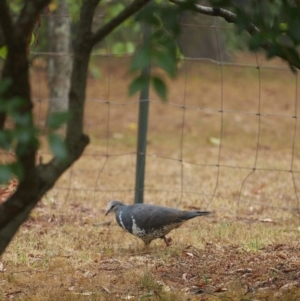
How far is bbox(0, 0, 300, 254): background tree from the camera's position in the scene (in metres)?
2.65

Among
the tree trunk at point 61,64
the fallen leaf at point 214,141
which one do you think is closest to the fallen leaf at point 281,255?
the tree trunk at point 61,64

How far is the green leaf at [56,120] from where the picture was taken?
261 cm

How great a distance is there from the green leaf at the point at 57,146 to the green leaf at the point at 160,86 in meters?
0.36

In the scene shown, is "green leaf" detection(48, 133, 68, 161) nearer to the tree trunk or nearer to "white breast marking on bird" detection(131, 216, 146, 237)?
"white breast marking on bird" detection(131, 216, 146, 237)

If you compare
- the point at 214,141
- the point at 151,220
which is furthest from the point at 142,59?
the point at 214,141

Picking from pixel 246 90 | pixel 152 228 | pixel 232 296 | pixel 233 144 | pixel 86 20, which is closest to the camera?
pixel 86 20

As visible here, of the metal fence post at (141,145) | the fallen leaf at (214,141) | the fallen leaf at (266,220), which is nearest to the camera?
the fallen leaf at (266,220)

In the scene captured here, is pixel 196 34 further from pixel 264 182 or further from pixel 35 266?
pixel 35 266

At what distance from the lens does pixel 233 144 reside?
560 inches

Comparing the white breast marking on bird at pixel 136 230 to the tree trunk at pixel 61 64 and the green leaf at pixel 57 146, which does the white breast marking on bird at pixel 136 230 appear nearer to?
the green leaf at pixel 57 146

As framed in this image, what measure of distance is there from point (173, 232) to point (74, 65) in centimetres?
389

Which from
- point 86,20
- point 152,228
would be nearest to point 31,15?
point 86,20

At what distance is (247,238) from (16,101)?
4.40 metres

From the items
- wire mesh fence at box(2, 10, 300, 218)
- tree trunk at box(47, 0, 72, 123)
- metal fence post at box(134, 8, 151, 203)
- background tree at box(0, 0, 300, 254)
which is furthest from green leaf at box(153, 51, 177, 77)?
tree trunk at box(47, 0, 72, 123)
